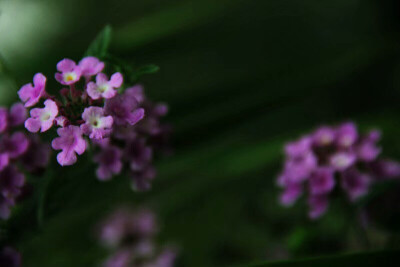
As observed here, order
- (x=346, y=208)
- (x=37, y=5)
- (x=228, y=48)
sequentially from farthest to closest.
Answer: (x=37, y=5) < (x=228, y=48) < (x=346, y=208)

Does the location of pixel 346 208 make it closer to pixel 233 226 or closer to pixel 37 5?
pixel 233 226

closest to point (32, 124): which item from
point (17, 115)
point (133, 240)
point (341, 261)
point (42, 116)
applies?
point (42, 116)

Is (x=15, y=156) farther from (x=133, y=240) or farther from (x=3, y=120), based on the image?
(x=133, y=240)

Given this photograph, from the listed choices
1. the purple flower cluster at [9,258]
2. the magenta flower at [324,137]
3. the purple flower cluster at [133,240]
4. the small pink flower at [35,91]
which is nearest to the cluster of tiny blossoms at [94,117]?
the small pink flower at [35,91]

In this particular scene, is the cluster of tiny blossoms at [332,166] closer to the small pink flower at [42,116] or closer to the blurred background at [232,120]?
the blurred background at [232,120]

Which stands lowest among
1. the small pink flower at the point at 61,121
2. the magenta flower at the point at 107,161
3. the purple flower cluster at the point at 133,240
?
the purple flower cluster at the point at 133,240

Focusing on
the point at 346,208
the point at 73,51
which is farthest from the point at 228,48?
the point at 346,208

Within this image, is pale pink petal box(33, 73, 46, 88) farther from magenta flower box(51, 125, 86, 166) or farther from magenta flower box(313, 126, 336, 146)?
magenta flower box(313, 126, 336, 146)
